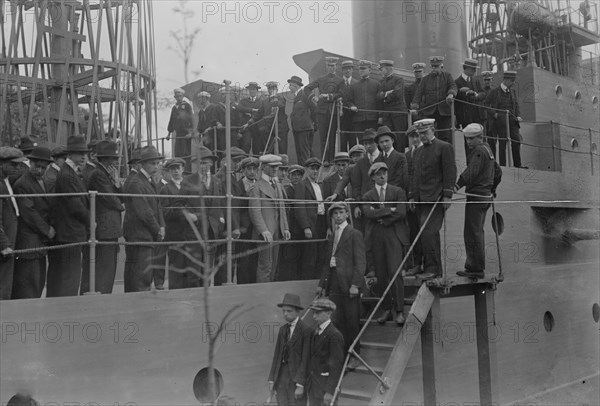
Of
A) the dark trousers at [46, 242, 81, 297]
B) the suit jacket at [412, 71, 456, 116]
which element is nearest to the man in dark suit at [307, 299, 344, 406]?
the dark trousers at [46, 242, 81, 297]

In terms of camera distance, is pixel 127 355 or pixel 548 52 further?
pixel 548 52

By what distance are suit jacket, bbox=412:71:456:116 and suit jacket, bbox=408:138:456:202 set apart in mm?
2500

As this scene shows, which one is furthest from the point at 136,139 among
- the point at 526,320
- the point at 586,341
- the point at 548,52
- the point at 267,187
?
the point at 548,52

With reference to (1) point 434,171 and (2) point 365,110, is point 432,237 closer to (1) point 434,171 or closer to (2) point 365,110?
(1) point 434,171

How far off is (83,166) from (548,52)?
1087cm

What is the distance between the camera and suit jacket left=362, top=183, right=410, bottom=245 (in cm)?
676

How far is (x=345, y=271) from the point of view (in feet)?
21.5

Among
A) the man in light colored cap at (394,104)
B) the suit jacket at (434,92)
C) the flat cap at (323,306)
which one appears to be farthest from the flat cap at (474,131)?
the flat cap at (323,306)

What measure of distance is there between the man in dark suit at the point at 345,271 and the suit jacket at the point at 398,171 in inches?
34.6

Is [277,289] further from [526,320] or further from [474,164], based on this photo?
[526,320]

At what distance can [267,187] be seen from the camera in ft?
24.0

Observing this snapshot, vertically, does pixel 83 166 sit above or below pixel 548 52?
below

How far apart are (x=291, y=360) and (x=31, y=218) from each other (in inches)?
97.9

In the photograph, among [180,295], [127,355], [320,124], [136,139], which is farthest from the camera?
[320,124]
